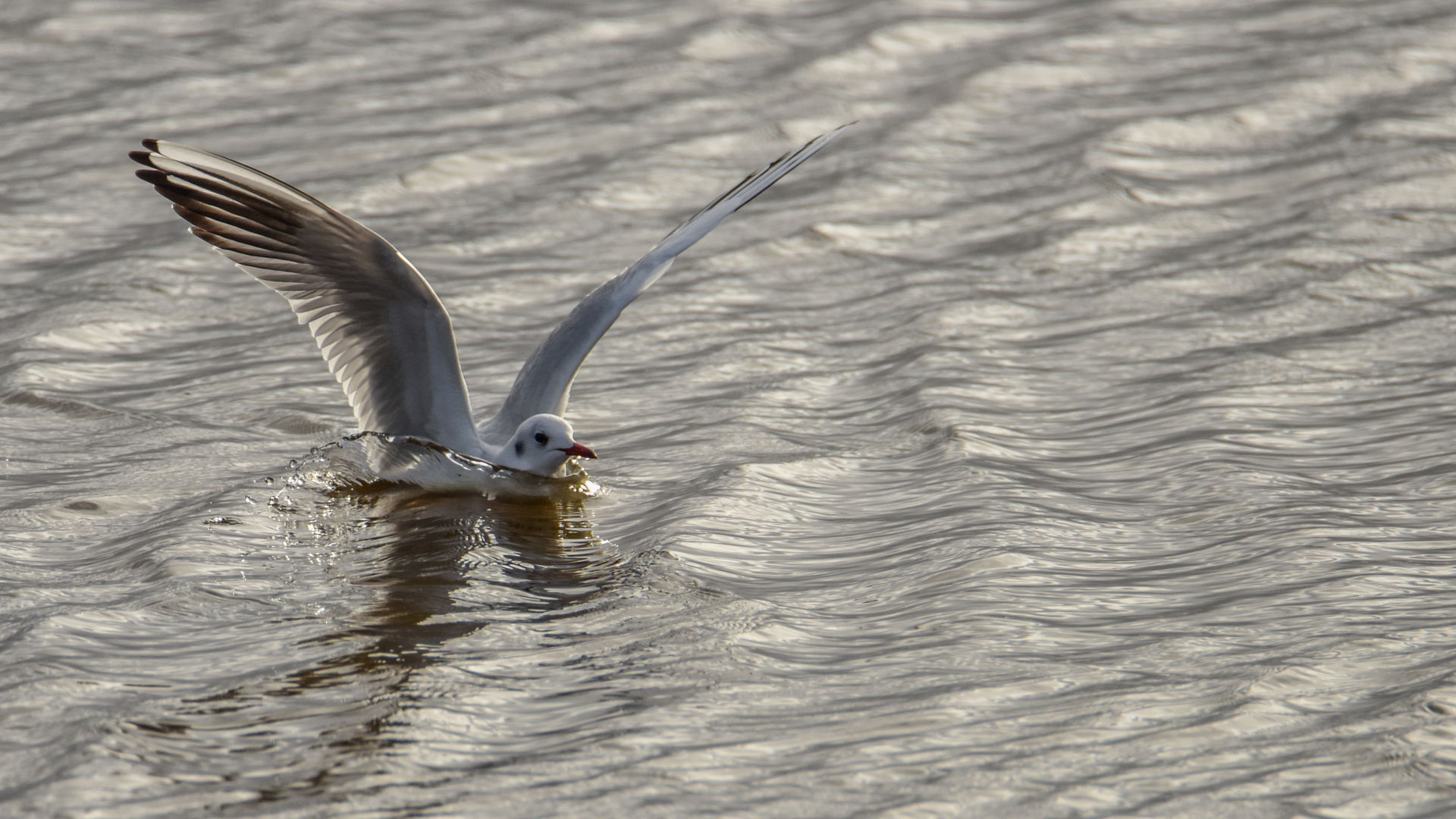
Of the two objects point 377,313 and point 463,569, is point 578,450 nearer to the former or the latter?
point 463,569

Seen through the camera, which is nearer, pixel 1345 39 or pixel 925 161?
pixel 925 161

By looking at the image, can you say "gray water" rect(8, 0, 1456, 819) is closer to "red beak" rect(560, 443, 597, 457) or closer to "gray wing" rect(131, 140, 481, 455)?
"red beak" rect(560, 443, 597, 457)

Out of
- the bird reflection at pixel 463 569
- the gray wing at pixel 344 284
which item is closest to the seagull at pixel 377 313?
the gray wing at pixel 344 284

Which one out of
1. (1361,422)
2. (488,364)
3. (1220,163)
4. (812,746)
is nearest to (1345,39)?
(1220,163)

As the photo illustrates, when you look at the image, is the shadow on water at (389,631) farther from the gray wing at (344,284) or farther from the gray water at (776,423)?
the gray wing at (344,284)

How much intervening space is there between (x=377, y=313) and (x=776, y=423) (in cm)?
190

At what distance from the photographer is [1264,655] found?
16.9 feet

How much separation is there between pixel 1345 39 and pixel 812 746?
31.7 ft

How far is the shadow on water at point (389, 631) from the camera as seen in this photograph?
4.58 meters

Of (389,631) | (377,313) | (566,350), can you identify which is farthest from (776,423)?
(389,631)

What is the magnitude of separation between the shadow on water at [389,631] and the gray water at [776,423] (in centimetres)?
2

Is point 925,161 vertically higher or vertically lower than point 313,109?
lower

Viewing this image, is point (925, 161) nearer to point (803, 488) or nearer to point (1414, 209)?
point (1414, 209)

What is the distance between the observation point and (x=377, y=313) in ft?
22.9
